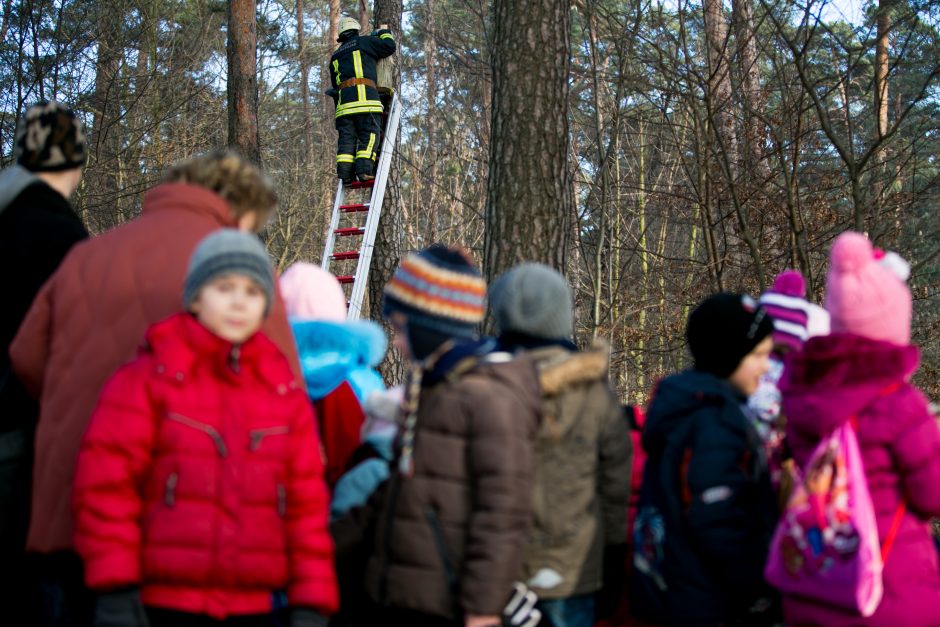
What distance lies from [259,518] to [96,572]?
430 millimetres

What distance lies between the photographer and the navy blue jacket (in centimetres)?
301

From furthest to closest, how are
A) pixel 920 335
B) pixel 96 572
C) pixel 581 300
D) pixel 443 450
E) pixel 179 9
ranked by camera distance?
1. pixel 179 9
2. pixel 581 300
3. pixel 920 335
4. pixel 443 450
5. pixel 96 572

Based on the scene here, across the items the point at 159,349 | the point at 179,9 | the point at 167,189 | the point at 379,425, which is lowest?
the point at 379,425

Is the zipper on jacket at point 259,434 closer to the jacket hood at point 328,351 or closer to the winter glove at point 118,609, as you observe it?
the winter glove at point 118,609

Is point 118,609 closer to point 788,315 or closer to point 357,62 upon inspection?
point 788,315

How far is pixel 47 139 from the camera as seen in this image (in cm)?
331

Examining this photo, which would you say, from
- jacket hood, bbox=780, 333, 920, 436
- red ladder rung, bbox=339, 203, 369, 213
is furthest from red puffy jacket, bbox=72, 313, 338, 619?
red ladder rung, bbox=339, 203, 369, 213

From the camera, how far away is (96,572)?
244 cm

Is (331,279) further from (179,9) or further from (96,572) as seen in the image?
(179,9)

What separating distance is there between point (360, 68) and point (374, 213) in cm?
154

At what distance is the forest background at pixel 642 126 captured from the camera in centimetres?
606

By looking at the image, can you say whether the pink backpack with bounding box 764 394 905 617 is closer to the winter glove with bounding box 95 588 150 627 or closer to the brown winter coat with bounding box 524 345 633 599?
the brown winter coat with bounding box 524 345 633 599

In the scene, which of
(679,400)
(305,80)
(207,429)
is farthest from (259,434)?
(305,80)

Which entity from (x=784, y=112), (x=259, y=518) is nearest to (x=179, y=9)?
(x=784, y=112)
